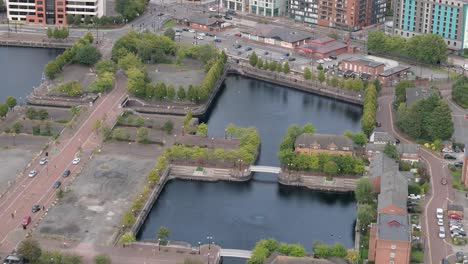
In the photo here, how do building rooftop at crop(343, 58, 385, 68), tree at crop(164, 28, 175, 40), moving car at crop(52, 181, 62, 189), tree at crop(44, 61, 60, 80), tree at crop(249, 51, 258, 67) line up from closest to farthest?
moving car at crop(52, 181, 62, 189) → tree at crop(44, 61, 60, 80) → building rooftop at crop(343, 58, 385, 68) → tree at crop(249, 51, 258, 67) → tree at crop(164, 28, 175, 40)

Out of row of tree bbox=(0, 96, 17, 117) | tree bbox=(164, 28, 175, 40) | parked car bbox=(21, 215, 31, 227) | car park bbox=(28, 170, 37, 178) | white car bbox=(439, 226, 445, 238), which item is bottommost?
parked car bbox=(21, 215, 31, 227)

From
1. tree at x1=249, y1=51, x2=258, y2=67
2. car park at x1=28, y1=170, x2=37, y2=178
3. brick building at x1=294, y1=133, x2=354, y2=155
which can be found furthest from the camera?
tree at x1=249, y1=51, x2=258, y2=67

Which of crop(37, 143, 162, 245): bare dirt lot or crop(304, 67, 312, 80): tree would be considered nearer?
crop(37, 143, 162, 245): bare dirt lot

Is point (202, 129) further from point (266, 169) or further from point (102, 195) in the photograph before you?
point (102, 195)

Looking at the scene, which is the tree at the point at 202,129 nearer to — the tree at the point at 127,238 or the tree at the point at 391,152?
the tree at the point at 391,152

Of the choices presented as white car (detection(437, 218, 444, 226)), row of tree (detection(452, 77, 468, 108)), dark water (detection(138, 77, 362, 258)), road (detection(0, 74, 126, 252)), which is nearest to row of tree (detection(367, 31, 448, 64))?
row of tree (detection(452, 77, 468, 108))

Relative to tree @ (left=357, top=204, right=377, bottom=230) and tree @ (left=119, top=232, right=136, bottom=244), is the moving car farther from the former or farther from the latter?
tree @ (left=357, top=204, right=377, bottom=230)

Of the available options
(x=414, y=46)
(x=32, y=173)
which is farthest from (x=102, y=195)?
(x=414, y=46)

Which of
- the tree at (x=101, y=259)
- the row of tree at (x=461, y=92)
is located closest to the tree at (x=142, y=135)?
the tree at (x=101, y=259)
